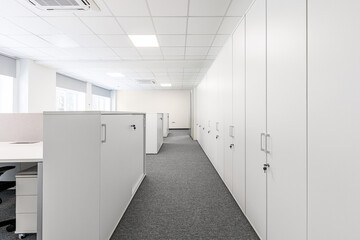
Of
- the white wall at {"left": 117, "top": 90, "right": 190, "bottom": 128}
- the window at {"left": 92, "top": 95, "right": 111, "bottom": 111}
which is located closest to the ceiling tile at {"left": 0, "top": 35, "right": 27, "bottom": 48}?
the window at {"left": 92, "top": 95, "right": 111, "bottom": 111}

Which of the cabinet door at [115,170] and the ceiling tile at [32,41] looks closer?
the cabinet door at [115,170]

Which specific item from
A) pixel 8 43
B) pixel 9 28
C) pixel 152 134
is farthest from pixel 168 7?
pixel 8 43

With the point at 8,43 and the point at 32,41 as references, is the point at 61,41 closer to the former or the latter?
the point at 32,41

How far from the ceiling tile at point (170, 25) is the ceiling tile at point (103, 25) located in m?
0.60

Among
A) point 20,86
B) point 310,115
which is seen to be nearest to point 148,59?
point 20,86

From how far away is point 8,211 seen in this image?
76.2 inches

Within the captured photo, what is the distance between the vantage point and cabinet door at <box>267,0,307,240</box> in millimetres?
1010

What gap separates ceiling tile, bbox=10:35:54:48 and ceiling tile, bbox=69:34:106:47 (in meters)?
0.65

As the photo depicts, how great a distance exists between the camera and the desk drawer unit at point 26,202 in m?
1.49

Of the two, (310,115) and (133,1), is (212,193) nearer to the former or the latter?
(310,115)

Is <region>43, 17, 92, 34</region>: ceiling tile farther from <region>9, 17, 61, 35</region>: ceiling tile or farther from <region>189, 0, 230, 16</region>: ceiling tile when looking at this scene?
<region>189, 0, 230, 16</region>: ceiling tile

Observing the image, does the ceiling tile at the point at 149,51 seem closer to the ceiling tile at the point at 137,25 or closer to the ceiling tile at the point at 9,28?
the ceiling tile at the point at 137,25

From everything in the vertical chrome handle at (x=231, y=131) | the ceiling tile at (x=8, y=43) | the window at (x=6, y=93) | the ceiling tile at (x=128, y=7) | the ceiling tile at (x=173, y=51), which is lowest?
the vertical chrome handle at (x=231, y=131)

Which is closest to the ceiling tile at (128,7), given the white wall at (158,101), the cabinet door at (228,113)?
the cabinet door at (228,113)
